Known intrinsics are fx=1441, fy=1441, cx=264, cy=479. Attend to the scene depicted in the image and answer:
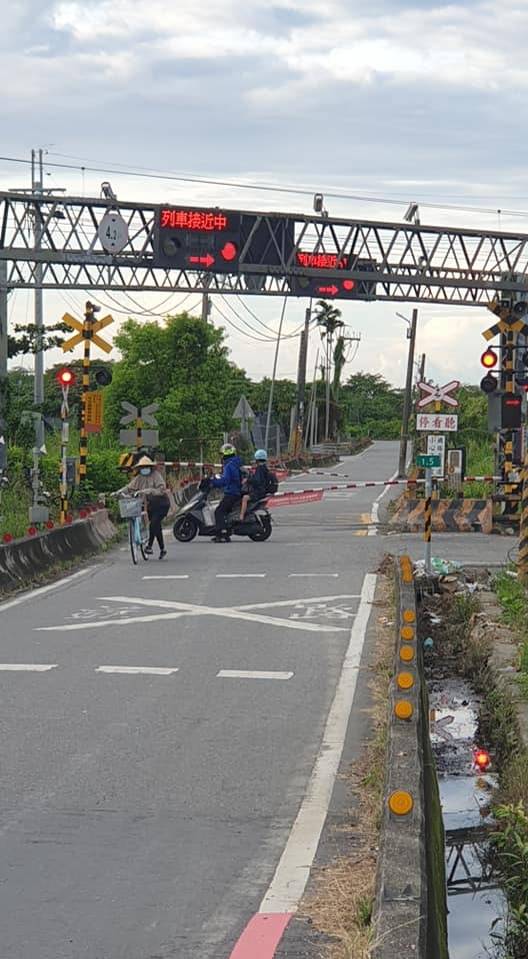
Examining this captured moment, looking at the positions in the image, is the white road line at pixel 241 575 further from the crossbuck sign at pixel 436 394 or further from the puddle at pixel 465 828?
the puddle at pixel 465 828

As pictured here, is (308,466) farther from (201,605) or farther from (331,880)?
(331,880)

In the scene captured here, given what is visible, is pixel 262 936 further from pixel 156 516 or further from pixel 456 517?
pixel 456 517

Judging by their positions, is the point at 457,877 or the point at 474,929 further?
the point at 457,877

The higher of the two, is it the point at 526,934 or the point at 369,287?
the point at 369,287

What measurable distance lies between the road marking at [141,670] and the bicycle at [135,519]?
29.4ft

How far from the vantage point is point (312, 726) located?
9984 mm

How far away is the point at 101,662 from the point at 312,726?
3.00m

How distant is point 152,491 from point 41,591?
3902 mm

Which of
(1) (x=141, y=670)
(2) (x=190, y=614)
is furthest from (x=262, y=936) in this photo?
(2) (x=190, y=614)

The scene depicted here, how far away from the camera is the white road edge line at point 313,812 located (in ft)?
20.3

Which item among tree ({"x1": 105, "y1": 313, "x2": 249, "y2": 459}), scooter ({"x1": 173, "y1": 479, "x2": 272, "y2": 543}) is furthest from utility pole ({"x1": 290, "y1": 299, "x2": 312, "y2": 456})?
scooter ({"x1": 173, "y1": 479, "x2": 272, "y2": 543})

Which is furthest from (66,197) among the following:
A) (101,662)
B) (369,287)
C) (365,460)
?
(365,460)

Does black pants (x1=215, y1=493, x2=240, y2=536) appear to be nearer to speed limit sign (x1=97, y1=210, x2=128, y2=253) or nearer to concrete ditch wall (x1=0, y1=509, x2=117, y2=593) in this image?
concrete ditch wall (x1=0, y1=509, x2=117, y2=593)

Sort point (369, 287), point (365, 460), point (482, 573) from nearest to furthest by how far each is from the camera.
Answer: point (482, 573)
point (369, 287)
point (365, 460)
